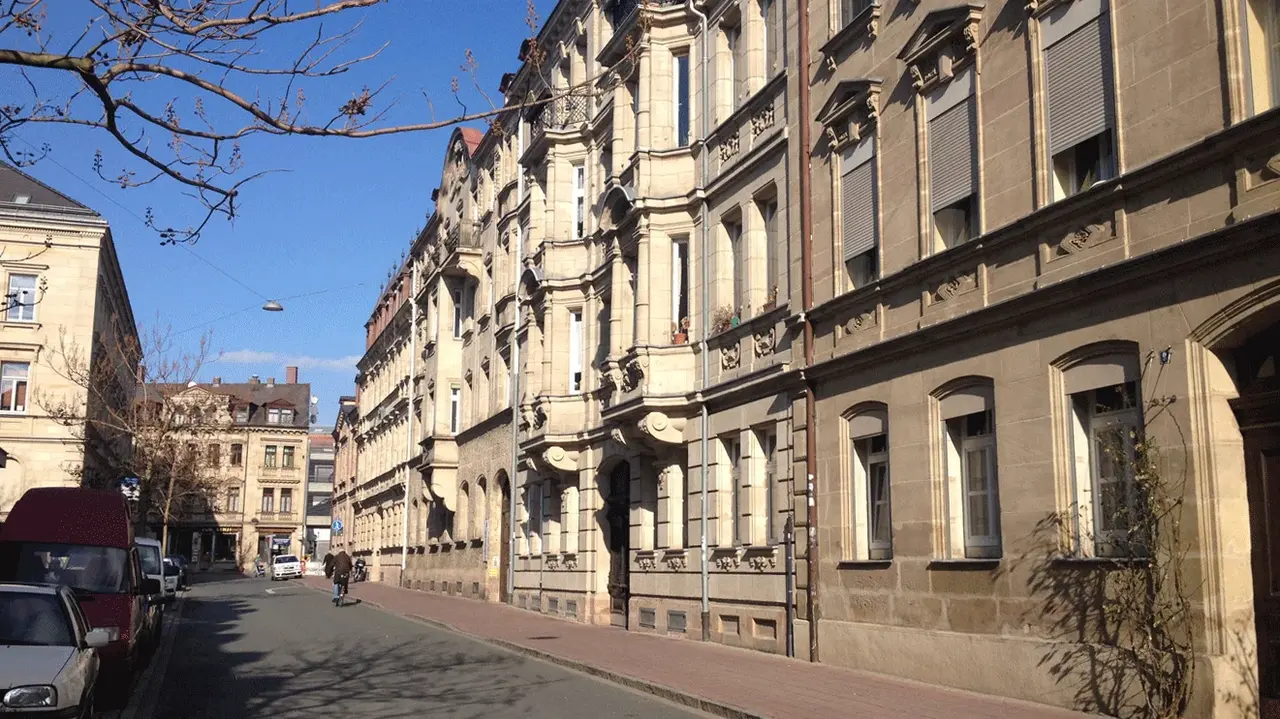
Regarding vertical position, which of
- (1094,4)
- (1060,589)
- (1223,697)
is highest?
(1094,4)

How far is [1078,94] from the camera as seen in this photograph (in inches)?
519

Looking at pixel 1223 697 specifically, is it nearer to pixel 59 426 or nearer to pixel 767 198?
pixel 767 198

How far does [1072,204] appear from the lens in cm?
1270

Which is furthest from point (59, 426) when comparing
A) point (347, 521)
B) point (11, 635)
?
point (11, 635)

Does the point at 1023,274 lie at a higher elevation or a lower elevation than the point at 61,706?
higher

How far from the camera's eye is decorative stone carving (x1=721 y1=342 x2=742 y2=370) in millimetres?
21375

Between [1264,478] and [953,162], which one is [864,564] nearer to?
[953,162]

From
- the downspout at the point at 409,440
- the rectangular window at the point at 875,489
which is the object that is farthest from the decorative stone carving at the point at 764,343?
the downspout at the point at 409,440

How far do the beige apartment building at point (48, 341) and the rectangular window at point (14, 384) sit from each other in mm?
39

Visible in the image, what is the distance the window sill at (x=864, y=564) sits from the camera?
16.2 meters

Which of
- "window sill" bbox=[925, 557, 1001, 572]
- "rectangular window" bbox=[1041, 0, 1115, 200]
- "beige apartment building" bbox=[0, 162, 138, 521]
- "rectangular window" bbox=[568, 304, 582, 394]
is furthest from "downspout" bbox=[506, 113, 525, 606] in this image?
"rectangular window" bbox=[1041, 0, 1115, 200]

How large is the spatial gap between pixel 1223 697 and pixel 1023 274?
4.95 metres

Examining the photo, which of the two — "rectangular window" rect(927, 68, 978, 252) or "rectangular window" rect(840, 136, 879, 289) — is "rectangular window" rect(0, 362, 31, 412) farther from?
"rectangular window" rect(927, 68, 978, 252)

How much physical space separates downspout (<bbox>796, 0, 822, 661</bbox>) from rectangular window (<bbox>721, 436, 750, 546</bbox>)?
7.89 feet
